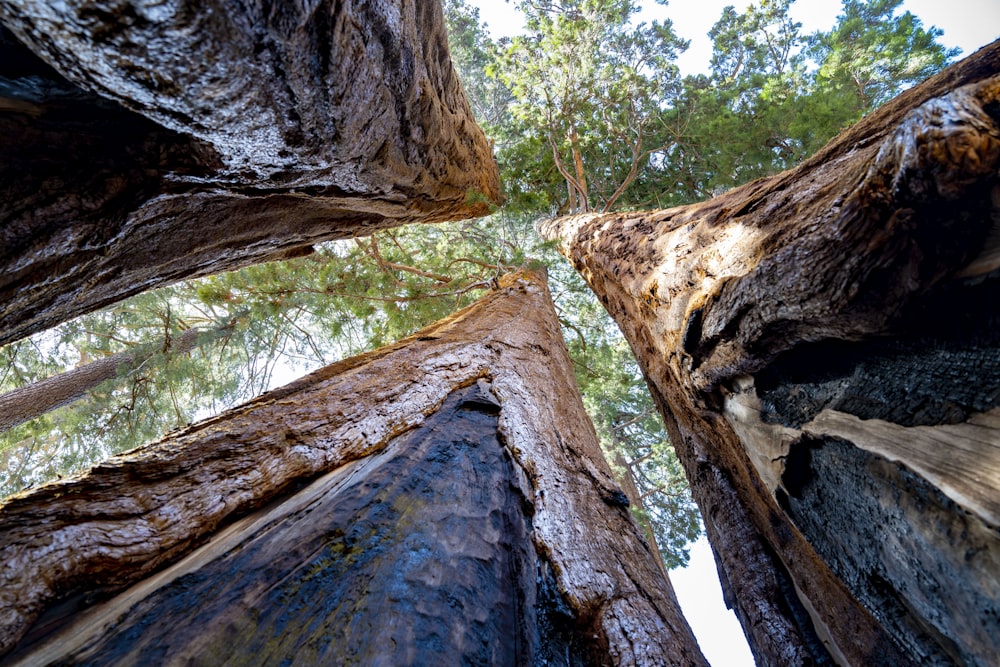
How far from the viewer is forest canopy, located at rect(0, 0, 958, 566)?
533 cm

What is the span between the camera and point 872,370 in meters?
1.13

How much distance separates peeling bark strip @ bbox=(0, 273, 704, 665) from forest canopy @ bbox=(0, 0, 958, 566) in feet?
10.6

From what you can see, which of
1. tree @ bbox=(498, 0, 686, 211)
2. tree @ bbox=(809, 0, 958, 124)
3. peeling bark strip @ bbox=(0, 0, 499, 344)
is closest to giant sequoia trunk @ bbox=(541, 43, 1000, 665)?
peeling bark strip @ bbox=(0, 0, 499, 344)

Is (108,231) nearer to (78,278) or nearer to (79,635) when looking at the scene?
(78,278)

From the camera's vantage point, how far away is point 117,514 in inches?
41.6

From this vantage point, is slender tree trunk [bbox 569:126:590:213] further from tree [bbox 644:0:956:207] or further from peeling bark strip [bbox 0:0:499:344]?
peeling bark strip [bbox 0:0:499:344]

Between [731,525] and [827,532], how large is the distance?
1120 mm

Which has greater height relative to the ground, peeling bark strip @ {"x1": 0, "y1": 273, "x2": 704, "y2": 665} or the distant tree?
the distant tree

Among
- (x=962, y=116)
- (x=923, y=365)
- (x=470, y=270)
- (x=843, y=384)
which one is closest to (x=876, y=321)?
(x=923, y=365)

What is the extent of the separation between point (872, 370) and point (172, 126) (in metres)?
1.97

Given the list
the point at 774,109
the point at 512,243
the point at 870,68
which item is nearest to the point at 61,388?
the point at 512,243

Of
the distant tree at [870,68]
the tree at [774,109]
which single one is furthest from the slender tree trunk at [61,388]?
the distant tree at [870,68]

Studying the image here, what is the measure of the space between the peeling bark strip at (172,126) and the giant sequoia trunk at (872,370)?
140 centimetres

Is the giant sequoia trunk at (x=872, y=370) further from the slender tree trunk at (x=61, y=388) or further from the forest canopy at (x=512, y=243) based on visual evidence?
the slender tree trunk at (x=61, y=388)
